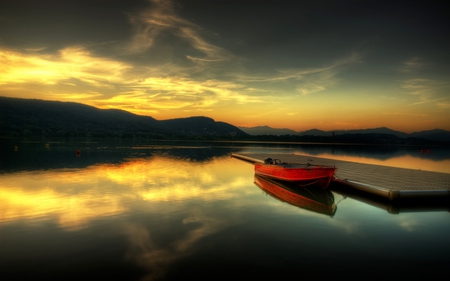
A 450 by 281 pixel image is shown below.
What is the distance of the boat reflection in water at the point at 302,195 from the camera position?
1875 cm

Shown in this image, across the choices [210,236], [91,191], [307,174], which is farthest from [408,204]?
[91,191]

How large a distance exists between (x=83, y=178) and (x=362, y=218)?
24920mm

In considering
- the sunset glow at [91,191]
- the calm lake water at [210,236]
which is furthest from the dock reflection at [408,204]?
the sunset glow at [91,191]

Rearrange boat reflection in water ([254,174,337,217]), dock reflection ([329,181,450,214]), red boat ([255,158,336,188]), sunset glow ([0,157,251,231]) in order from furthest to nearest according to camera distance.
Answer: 1. red boat ([255,158,336,188])
2. boat reflection in water ([254,174,337,217])
3. dock reflection ([329,181,450,214])
4. sunset glow ([0,157,251,231])

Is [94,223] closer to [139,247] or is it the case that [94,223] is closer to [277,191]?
[139,247]

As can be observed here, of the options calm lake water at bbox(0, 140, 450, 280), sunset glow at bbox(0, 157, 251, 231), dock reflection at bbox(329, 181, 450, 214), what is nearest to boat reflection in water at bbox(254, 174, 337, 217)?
calm lake water at bbox(0, 140, 450, 280)

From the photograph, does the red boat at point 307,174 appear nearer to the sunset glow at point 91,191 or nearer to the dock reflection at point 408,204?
the dock reflection at point 408,204

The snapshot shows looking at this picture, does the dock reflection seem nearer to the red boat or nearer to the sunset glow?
the red boat

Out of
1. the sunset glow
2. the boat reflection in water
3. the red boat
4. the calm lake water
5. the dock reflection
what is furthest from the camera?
the red boat

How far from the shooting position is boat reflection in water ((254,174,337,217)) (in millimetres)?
18750

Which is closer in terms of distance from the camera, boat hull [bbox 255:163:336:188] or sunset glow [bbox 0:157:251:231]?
sunset glow [bbox 0:157:251:231]

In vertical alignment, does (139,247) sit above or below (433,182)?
below

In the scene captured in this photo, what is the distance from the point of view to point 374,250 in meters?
11.5

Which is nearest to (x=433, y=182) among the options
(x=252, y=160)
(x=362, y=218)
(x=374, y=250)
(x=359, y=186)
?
(x=359, y=186)
